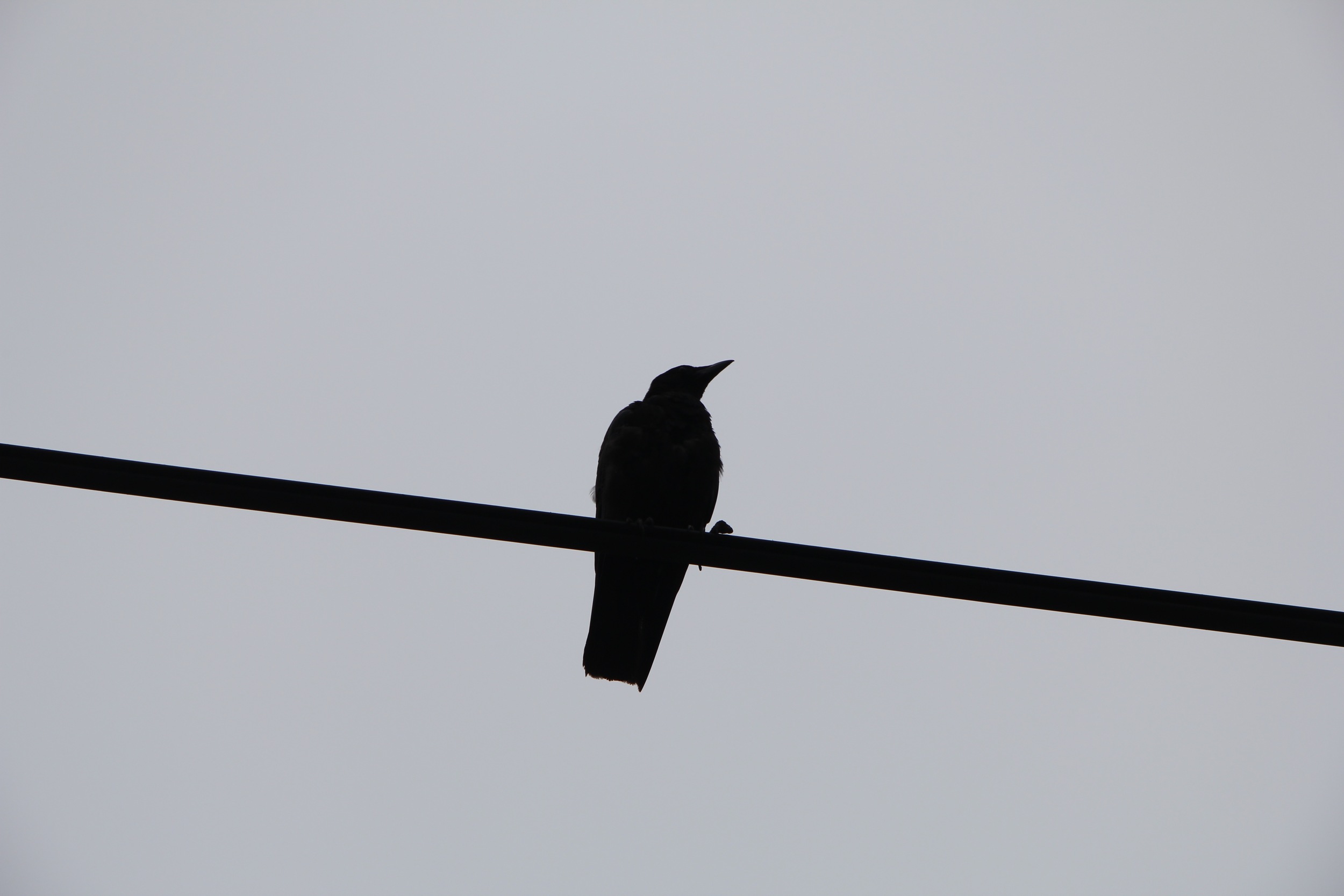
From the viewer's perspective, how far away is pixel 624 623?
17.5 feet

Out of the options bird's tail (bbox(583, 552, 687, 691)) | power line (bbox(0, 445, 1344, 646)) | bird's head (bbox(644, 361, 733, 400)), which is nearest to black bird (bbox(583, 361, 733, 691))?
bird's tail (bbox(583, 552, 687, 691))

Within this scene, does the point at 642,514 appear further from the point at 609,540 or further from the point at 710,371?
the point at 609,540

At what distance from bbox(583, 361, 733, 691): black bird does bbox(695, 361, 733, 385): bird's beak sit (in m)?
0.98

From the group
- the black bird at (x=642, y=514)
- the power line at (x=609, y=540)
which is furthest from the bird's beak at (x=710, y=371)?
the power line at (x=609, y=540)

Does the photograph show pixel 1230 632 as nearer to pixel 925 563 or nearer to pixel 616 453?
pixel 925 563

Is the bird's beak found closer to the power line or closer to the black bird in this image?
the black bird

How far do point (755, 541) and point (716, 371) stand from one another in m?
4.07

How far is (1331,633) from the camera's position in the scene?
8.23 feet

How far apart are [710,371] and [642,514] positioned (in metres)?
1.48

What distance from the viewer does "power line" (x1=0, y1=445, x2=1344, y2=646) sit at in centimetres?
242

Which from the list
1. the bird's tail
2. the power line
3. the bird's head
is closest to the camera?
the power line

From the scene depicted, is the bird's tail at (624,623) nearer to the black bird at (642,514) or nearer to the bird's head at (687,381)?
the black bird at (642,514)

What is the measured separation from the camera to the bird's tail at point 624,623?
207 inches

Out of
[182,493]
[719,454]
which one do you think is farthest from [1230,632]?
[719,454]
